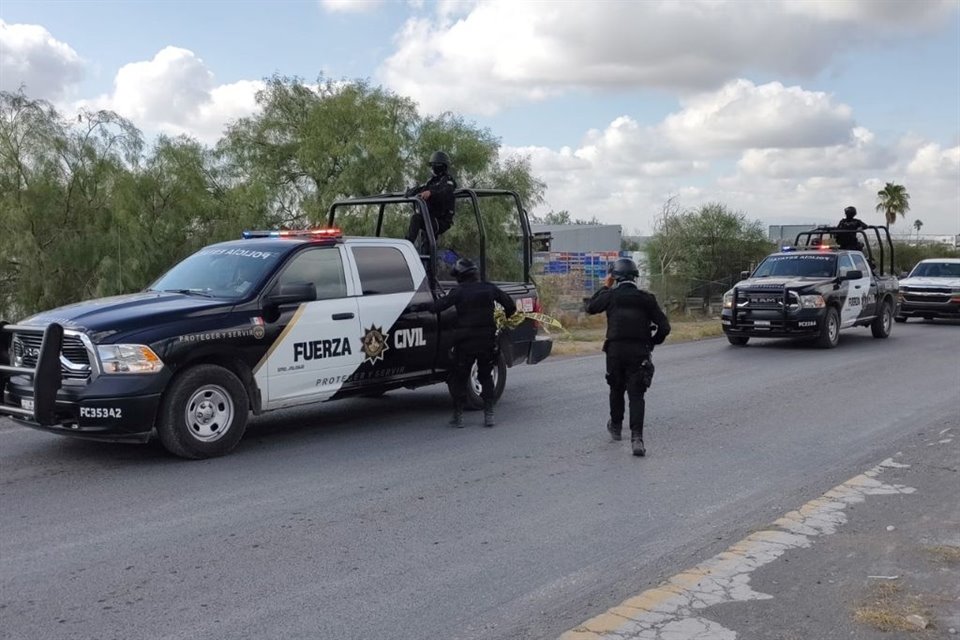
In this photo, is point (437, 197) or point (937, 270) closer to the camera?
point (437, 197)

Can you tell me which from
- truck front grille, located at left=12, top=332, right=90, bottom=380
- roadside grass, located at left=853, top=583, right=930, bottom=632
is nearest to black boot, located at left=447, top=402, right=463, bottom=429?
truck front grille, located at left=12, top=332, right=90, bottom=380

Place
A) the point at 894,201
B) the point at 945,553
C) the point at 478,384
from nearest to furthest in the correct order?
the point at 945,553 < the point at 478,384 < the point at 894,201

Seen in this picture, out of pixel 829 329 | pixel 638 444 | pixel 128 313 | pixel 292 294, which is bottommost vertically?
pixel 638 444

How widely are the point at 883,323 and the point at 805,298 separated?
3.94 metres

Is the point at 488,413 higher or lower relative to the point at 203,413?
lower

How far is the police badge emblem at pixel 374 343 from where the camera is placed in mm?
8844

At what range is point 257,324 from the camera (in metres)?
7.98

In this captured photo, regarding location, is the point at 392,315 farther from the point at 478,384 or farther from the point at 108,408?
the point at 108,408

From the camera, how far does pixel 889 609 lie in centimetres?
462

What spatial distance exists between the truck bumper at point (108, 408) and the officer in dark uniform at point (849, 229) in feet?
56.4

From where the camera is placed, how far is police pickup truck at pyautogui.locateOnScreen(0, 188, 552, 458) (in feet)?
23.6

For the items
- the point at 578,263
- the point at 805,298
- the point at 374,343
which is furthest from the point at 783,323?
the point at 578,263

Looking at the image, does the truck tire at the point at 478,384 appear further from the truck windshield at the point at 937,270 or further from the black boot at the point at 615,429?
the truck windshield at the point at 937,270

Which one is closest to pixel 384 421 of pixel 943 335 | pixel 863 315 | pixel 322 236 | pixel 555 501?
pixel 322 236
